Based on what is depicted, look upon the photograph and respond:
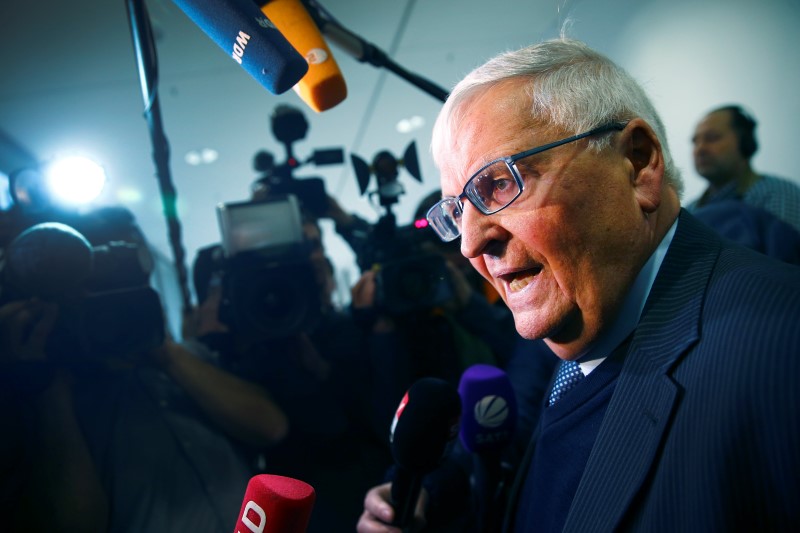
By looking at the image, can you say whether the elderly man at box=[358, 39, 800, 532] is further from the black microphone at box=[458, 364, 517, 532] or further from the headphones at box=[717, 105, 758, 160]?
the headphones at box=[717, 105, 758, 160]

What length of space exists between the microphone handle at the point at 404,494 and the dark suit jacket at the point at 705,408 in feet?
1.01

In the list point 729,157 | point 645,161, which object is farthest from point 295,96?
point 729,157

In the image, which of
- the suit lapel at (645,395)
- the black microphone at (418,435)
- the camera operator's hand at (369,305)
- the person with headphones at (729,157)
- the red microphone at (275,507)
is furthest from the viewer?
the person with headphones at (729,157)

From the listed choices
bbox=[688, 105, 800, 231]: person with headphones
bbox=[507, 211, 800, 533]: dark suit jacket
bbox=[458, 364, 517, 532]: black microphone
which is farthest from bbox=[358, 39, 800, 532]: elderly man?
bbox=[688, 105, 800, 231]: person with headphones

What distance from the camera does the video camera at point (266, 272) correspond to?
1139 millimetres

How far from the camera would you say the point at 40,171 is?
0.79 metres

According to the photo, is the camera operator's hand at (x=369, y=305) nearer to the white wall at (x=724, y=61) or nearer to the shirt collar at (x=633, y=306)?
the shirt collar at (x=633, y=306)

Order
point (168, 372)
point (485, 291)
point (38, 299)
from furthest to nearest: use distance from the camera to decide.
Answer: point (485, 291)
point (168, 372)
point (38, 299)

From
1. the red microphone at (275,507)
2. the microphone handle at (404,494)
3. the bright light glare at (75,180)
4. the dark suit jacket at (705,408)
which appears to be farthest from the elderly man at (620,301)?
the bright light glare at (75,180)

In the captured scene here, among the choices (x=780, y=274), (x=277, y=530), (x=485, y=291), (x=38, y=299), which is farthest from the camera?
(x=485, y=291)

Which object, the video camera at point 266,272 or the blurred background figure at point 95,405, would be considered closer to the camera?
the blurred background figure at point 95,405

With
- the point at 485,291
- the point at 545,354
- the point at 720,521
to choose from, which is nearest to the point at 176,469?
the point at 720,521

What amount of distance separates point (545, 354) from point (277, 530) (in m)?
0.98

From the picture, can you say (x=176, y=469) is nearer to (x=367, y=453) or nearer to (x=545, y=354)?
(x=367, y=453)
